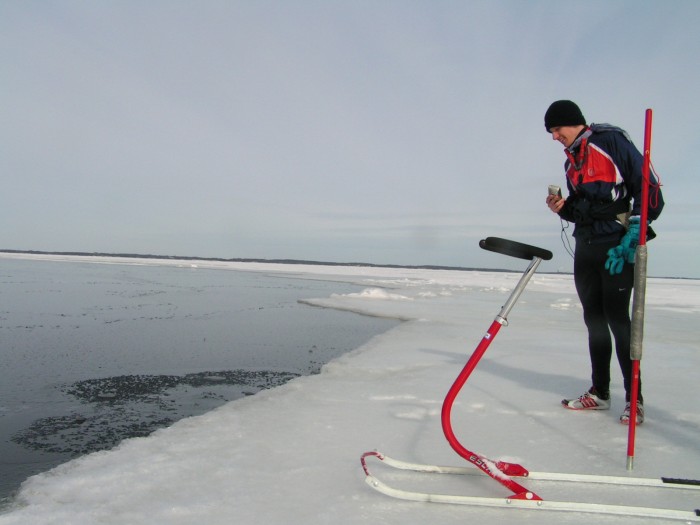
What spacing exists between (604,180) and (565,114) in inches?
16.0

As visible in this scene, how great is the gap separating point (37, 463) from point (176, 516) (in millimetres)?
1025

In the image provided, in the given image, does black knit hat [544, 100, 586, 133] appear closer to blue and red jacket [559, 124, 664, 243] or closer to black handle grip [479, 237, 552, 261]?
blue and red jacket [559, 124, 664, 243]

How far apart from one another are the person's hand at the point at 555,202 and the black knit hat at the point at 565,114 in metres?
0.39

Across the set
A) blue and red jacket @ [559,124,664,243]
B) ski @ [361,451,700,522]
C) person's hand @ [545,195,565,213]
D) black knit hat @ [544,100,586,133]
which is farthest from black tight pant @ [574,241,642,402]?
ski @ [361,451,700,522]

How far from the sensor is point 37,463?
2170 millimetres

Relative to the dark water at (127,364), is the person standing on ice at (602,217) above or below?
above

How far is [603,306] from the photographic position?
2.68 m

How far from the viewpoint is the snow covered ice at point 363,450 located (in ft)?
5.31

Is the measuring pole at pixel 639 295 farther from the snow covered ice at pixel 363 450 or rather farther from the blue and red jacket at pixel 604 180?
the blue and red jacket at pixel 604 180

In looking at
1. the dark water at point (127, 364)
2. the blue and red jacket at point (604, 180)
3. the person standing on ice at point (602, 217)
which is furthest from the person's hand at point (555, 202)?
the dark water at point (127, 364)

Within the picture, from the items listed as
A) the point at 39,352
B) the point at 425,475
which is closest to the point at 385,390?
the point at 425,475

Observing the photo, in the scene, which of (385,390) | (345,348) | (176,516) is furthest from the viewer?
(345,348)

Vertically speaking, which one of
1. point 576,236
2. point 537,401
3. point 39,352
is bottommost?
point 39,352

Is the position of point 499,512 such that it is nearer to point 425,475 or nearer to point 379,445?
point 425,475
